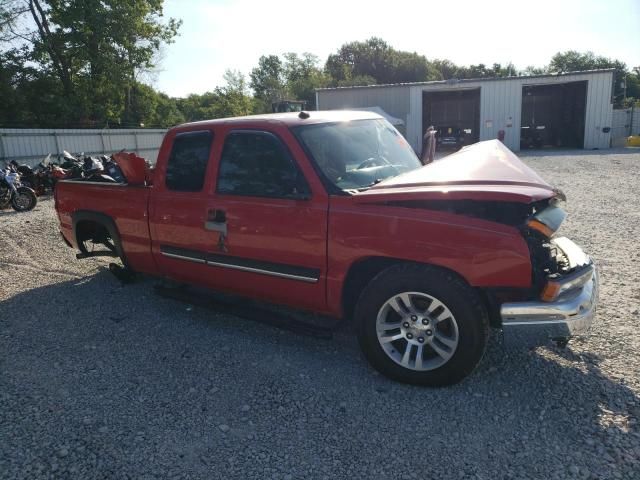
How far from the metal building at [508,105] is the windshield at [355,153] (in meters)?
26.5

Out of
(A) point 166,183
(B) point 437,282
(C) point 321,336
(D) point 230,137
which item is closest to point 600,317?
(B) point 437,282

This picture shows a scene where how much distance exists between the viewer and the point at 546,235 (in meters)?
2.97

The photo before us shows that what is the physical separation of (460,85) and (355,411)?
2995cm

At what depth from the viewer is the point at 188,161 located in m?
4.41

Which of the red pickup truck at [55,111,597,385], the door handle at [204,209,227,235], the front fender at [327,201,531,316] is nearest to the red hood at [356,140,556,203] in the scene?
the red pickup truck at [55,111,597,385]

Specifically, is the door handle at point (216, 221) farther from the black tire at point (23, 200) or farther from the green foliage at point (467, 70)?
the green foliage at point (467, 70)

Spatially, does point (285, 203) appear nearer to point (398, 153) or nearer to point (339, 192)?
point (339, 192)

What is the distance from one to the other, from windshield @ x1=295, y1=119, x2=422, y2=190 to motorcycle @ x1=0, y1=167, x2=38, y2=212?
36.1 ft

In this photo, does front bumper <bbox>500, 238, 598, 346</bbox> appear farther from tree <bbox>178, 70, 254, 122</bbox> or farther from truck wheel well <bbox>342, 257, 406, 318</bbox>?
tree <bbox>178, 70, 254, 122</bbox>

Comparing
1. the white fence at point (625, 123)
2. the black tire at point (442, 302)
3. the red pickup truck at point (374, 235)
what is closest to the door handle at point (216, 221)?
the red pickup truck at point (374, 235)

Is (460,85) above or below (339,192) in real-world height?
above

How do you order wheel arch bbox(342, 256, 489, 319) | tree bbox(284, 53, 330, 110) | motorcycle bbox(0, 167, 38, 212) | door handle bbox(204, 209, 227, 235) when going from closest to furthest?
wheel arch bbox(342, 256, 489, 319), door handle bbox(204, 209, 227, 235), motorcycle bbox(0, 167, 38, 212), tree bbox(284, 53, 330, 110)

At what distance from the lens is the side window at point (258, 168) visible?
3.67 m

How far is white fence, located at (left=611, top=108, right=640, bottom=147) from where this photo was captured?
34312 millimetres
